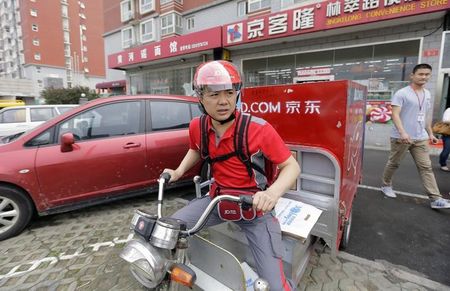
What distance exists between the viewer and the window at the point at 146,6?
18.6 m

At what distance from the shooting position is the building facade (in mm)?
7598

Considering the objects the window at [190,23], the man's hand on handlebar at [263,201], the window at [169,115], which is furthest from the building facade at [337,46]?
the man's hand on handlebar at [263,201]

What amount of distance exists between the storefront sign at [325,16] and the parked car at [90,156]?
6744 mm

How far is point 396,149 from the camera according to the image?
3.85m

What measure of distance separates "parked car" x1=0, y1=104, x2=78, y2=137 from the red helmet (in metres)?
8.16

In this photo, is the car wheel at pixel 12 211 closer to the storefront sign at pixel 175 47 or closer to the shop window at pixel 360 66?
the shop window at pixel 360 66

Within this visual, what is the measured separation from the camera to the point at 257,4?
1309 centimetres

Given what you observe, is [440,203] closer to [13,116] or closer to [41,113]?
[41,113]

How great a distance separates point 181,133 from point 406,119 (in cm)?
334

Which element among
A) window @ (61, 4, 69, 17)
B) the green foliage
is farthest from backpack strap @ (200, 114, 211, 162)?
window @ (61, 4, 69, 17)

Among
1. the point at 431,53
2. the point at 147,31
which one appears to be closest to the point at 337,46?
the point at 431,53

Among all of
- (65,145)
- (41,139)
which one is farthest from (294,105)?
(41,139)

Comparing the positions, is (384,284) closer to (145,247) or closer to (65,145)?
(145,247)

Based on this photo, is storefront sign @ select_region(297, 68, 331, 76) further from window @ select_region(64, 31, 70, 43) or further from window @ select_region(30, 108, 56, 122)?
window @ select_region(64, 31, 70, 43)
